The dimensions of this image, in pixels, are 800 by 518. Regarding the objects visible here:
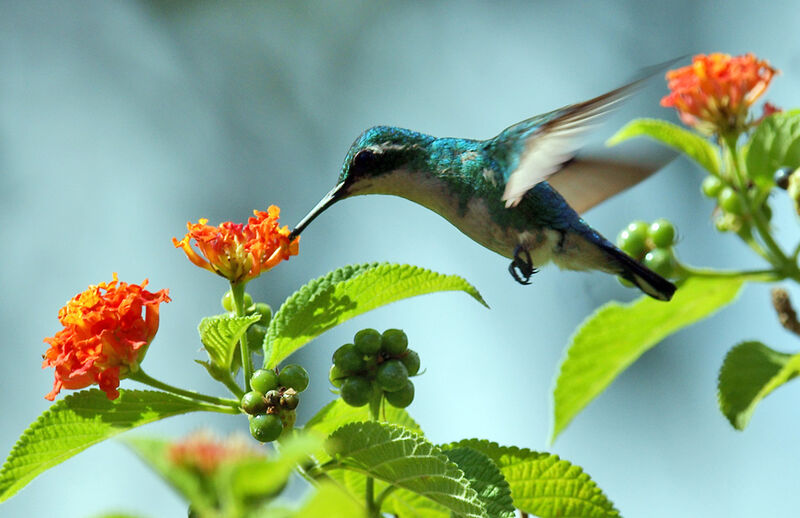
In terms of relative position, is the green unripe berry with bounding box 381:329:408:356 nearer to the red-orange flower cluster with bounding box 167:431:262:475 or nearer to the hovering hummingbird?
the hovering hummingbird

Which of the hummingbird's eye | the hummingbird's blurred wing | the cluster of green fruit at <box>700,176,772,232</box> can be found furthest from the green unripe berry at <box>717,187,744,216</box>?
the hummingbird's eye

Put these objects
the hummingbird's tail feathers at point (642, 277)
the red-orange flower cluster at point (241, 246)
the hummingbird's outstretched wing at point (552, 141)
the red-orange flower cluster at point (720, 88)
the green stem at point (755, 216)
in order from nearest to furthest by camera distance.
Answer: the red-orange flower cluster at point (241, 246) < the hummingbird's outstretched wing at point (552, 141) < the hummingbird's tail feathers at point (642, 277) < the green stem at point (755, 216) < the red-orange flower cluster at point (720, 88)

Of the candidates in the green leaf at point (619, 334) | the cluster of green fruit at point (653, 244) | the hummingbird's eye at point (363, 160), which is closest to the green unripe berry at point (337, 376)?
the hummingbird's eye at point (363, 160)

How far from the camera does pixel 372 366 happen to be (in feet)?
6.05

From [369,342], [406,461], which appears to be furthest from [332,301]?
[406,461]

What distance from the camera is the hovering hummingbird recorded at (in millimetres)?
2484

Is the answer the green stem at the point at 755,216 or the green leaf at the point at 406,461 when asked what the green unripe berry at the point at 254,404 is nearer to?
the green leaf at the point at 406,461

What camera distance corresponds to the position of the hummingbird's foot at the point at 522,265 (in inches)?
101

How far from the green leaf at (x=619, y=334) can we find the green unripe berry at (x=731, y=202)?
19 cm

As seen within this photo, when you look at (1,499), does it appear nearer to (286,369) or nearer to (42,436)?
(42,436)

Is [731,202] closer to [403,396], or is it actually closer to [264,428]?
[403,396]

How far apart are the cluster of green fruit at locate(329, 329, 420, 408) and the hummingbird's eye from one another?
717 mm

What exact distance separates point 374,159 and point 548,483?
1042 millimetres

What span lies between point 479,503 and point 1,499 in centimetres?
91
